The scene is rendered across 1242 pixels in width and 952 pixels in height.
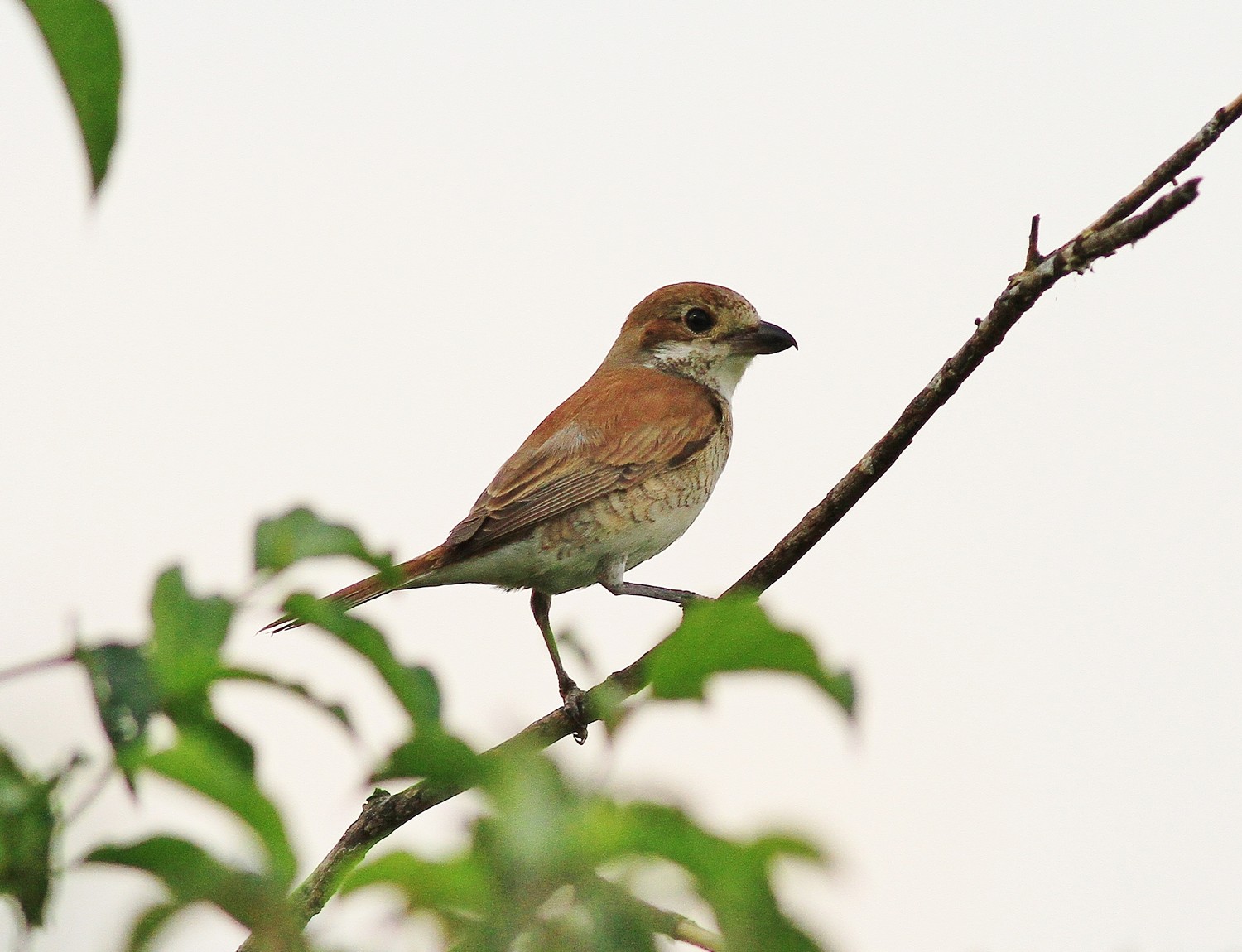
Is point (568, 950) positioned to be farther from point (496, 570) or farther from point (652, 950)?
point (496, 570)

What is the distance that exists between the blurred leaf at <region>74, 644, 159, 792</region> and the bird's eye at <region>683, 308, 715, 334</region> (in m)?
5.74

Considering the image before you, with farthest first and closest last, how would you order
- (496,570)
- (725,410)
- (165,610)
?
1. (725,410)
2. (496,570)
3. (165,610)

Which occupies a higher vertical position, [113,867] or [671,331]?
[671,331]

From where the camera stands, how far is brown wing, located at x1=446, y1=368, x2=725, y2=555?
5.50m

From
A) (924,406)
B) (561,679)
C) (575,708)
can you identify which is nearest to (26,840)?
(924,406)

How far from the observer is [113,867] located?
993 millimetres

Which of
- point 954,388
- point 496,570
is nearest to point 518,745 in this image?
point 954,388

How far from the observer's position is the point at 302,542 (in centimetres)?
132

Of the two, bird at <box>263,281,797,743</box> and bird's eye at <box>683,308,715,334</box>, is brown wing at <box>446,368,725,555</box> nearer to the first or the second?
bird at <box>263,281,797,743</box>

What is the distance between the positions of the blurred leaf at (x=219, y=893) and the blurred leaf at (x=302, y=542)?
1.18 feet

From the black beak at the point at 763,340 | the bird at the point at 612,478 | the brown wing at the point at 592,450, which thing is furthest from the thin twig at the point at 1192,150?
the black beak at the point at 763,340

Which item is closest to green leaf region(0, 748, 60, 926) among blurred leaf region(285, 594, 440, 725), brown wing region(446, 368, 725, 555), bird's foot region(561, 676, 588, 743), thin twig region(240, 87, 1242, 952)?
blurred leaf region(285, 594, 440, 725)

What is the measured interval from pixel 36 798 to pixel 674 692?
48cm

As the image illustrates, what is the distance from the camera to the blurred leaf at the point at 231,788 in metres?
0.96
